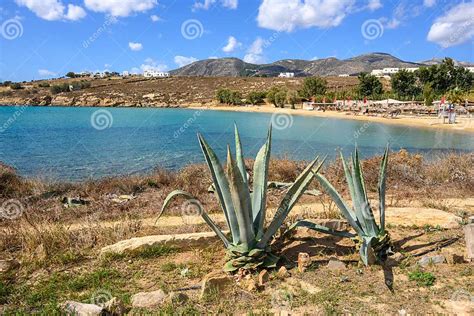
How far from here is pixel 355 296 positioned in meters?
3.13

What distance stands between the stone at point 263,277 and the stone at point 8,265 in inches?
99.1

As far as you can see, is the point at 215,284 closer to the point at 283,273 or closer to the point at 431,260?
the point at 283,273

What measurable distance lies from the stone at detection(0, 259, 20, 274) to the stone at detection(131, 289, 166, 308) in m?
1.59

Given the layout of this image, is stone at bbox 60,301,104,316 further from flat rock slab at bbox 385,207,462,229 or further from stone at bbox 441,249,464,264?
flat rock slab at bbox 385,207,462,229

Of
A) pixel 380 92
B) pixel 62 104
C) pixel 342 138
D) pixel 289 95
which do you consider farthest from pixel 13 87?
pixel 342 138

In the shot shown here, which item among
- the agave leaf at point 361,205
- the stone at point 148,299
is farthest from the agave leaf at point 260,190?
the stone at point 148,299

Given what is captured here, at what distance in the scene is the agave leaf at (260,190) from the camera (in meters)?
3.83

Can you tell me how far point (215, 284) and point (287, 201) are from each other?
115 cm

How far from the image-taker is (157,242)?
14.1ft

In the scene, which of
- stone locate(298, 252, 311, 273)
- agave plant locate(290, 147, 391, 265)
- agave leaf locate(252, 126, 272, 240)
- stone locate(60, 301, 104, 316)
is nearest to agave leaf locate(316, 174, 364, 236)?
agave plant locate(290, 147, 391, 265)

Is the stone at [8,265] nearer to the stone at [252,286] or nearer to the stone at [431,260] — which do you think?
the stone at [252,286]

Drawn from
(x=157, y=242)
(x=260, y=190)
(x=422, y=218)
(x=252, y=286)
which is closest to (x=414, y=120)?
(x=422, y=218)

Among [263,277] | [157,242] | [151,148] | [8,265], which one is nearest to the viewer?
[263,277]

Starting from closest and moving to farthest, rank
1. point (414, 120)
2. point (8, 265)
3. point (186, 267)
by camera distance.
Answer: point (8, 265), point (186, 267), point (414, 120)
